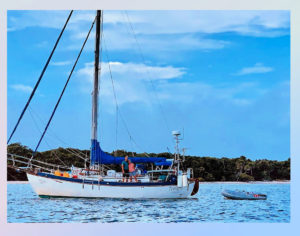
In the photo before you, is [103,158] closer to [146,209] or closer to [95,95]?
[95,95]

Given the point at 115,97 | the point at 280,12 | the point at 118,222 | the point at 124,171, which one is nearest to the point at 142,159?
the point at 124,171

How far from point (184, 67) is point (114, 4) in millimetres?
2639

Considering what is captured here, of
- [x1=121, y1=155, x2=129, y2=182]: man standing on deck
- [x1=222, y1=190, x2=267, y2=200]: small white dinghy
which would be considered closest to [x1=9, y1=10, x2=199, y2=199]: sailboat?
[x1=121, y1=155, x2=129, y2=182]: man standing on deck

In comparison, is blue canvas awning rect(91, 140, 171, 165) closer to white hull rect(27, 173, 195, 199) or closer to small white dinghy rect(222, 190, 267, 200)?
white hull rect(27, 173, 195, 199)

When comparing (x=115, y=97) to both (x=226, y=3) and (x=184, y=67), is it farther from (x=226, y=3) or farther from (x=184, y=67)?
(x=226, y=3)

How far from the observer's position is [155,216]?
16453 mm

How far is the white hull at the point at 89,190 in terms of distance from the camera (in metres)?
19.2

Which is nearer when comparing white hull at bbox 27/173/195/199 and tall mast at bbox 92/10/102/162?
tall mast at bbox 92/10/102/162

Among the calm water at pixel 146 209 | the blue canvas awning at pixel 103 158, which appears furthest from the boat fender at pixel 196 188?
the blue canvas awning at pixel 103 158

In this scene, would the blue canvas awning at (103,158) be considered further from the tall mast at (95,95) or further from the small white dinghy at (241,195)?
the small white dinghy at (241,195)

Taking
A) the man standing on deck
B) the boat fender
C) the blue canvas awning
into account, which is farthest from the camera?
the boat fender

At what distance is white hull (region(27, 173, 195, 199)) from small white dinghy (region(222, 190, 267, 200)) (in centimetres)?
191

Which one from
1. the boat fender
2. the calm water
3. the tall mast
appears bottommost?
the calm water

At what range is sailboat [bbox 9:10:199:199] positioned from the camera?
1885 cm
